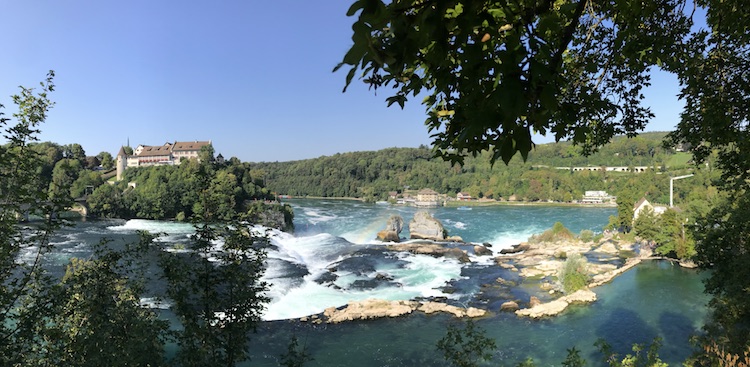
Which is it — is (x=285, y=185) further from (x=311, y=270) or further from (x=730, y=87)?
(x=730, y=87)

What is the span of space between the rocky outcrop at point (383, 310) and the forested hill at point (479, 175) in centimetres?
5447

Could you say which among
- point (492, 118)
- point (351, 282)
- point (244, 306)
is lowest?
point (351, 282)

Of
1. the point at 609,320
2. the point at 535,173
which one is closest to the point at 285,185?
the point at 535,173

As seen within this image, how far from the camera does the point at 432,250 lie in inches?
1267

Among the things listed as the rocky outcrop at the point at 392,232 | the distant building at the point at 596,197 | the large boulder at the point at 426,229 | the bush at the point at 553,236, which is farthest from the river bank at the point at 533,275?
the distant building at the point at 596,197

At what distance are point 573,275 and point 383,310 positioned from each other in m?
11.2

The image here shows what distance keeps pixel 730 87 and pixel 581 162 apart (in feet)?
355

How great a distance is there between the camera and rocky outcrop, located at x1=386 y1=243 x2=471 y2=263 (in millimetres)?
30394

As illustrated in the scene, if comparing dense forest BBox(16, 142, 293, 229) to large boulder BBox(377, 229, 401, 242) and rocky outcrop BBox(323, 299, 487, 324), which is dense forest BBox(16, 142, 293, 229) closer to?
large boulder BBox(377, 229, 401, 242)

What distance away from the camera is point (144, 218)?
1859 inches

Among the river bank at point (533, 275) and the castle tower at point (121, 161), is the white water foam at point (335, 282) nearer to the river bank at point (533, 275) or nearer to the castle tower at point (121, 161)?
the river bank at point (533, 275)

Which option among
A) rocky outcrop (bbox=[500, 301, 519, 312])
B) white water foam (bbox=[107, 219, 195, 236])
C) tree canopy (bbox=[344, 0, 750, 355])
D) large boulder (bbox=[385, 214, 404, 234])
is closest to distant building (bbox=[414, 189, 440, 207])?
large boulder (bbox=[385, 214, 404, 234])

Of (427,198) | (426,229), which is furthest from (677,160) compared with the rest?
(426,229)

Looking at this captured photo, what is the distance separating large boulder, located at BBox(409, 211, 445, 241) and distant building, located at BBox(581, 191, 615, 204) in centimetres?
4723
